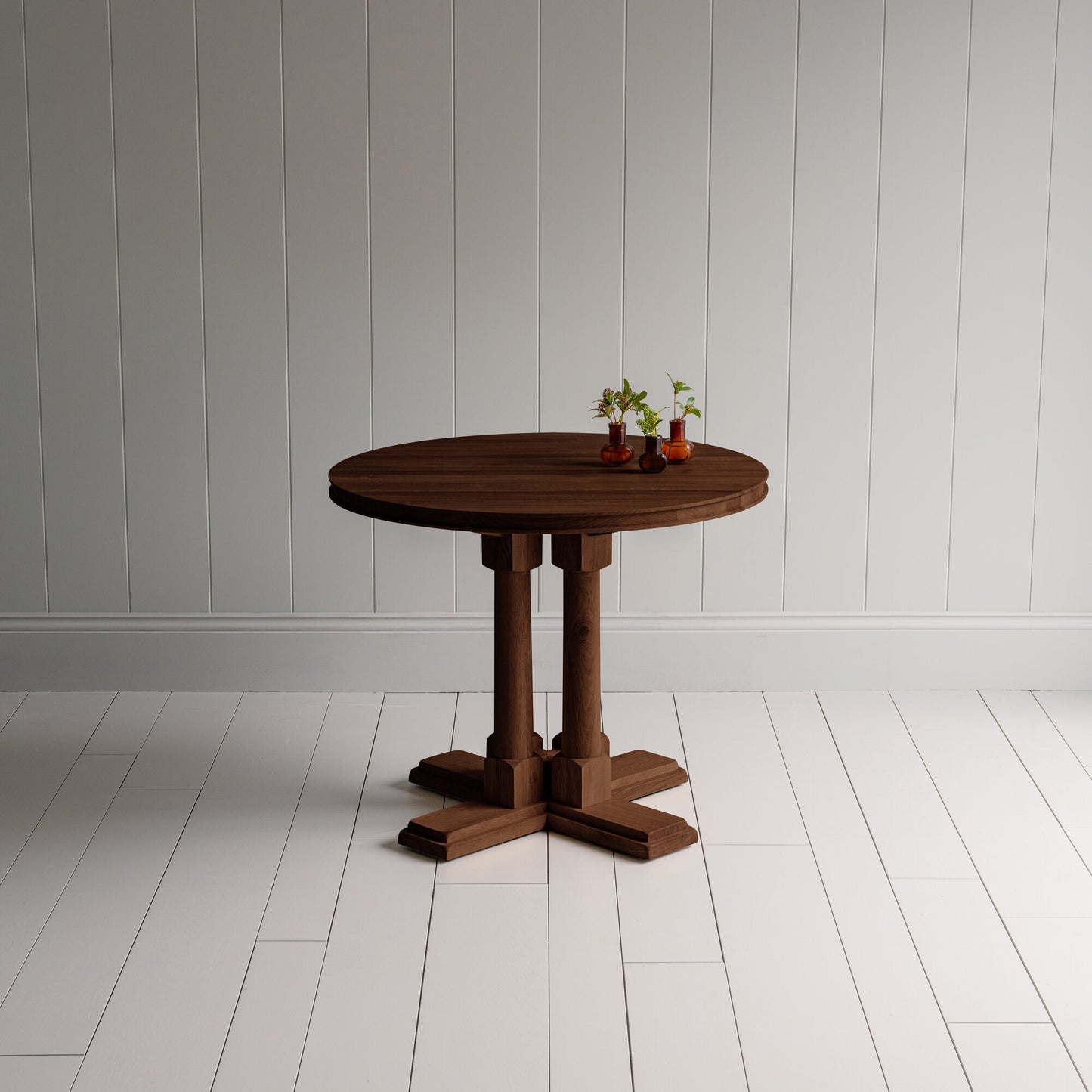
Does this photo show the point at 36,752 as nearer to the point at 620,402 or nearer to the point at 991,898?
the point at 620,402

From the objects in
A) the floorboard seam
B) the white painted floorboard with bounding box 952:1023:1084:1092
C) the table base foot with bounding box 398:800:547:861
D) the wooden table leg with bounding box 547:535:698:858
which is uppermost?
the wooden table leg with bounding box 547:535:698:858

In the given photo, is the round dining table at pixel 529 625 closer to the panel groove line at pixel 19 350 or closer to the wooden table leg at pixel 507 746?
the wooden table leg at pixel 507 746

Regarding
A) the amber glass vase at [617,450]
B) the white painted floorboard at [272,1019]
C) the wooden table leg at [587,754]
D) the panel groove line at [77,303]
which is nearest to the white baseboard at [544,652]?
the panel groove line at [77,303]

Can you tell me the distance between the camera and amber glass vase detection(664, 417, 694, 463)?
277 centimetres

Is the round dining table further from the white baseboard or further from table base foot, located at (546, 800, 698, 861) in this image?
the white baseboard

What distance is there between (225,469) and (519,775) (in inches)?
50.4

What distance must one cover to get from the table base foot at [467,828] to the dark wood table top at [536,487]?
0.62 m

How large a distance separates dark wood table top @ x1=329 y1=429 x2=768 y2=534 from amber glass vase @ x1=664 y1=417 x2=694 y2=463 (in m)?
0.02

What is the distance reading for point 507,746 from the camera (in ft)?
9.04

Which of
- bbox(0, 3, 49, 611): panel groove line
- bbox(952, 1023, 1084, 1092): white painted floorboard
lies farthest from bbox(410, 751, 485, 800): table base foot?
bbox(0, 3, 49, 611): panel groove line

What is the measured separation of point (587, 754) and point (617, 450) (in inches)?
24.5

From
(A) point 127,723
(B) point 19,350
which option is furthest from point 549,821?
(B) point 19,350

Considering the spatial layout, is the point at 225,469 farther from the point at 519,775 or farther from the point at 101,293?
the point at 519,775

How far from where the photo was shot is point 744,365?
3.48 metres
